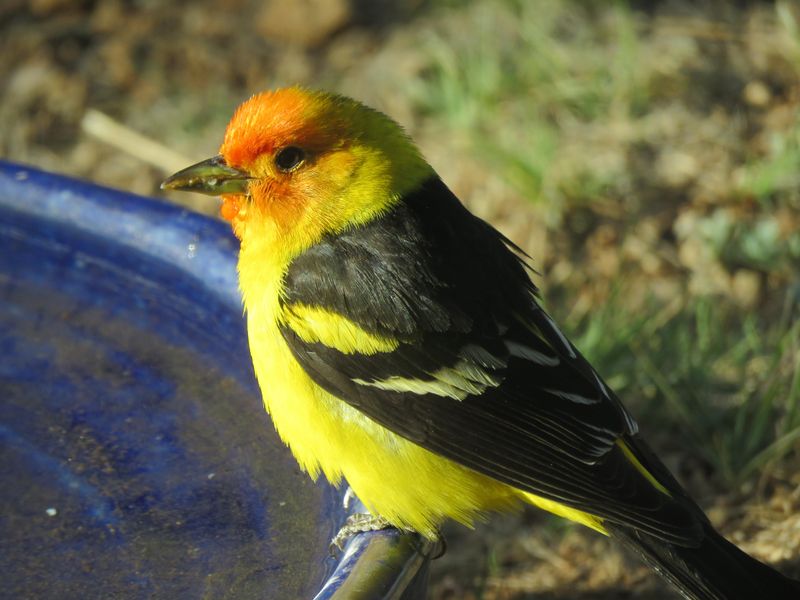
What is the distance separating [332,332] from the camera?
127 inches

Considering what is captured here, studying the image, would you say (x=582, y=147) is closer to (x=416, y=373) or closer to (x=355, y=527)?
(x=416, y=373)

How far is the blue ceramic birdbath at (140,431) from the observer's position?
2.89m

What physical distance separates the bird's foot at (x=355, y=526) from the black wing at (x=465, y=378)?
0.77 ft

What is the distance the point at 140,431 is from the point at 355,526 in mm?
767

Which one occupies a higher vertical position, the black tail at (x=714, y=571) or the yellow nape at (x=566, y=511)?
the yellow nape at (x=566, y=511)

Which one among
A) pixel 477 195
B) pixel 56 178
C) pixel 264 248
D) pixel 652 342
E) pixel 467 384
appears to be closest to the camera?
pixel 467 384

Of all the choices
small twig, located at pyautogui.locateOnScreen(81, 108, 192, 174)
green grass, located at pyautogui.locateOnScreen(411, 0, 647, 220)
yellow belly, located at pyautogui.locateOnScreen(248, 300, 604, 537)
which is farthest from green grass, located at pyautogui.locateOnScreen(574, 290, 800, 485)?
small twig, located at pyautogui.locateOnScreen(81, 108, 192, 174)

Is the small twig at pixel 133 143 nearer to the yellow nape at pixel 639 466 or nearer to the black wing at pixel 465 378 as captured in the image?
the black wing at pixel 465 378

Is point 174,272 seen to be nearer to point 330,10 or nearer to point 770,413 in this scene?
point 770,413

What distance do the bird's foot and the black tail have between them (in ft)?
2.34

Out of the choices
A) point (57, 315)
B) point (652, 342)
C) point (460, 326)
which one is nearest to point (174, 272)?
point (57, 315)

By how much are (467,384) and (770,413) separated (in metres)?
1.67

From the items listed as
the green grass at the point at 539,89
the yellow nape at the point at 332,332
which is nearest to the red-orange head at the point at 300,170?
the yellow nape at the point at 332,332

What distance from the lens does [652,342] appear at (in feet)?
16.2
